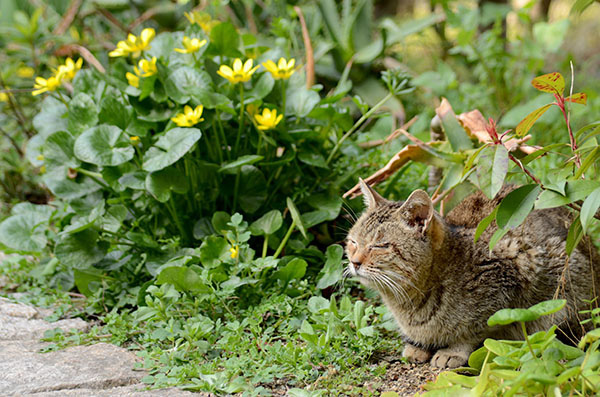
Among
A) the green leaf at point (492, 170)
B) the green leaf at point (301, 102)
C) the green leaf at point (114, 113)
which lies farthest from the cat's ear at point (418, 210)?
the green leaf at point (114, 113)

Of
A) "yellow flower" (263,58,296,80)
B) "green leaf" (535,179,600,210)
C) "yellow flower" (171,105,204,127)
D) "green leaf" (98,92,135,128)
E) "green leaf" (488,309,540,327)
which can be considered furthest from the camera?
"green leaf" (98,92,135,128)

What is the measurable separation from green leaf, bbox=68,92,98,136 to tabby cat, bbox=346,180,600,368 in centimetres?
153

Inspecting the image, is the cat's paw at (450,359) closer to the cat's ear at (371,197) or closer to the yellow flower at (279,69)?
the cat's ear at (371,197)

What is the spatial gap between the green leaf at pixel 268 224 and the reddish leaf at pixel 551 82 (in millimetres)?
1317

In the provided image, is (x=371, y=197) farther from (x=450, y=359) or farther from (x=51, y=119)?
(x=51, y=119)

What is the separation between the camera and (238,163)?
8.96 feet

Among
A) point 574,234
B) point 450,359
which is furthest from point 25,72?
point 574,234

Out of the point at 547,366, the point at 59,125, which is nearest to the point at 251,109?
the point at 59,125

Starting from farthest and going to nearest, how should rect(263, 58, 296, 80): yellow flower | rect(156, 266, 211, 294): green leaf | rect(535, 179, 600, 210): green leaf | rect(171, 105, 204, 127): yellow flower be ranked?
rect(263, 58, 296, 80): yellow flower, rect(171, 105, 204, 127): yellow flower, rect(156, 266, 211, 294): green leaf, rect(535, 179, 600, 210): green leaf

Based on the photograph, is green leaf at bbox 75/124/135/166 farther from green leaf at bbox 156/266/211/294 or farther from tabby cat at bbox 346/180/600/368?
tabby cat at bbox 346/180/600/368

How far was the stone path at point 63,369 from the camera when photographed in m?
2.04

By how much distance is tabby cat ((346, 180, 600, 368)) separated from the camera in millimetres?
2303

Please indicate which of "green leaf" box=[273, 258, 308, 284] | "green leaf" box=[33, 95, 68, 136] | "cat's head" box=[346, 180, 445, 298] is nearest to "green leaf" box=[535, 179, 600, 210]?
"cat's head" box=[346, 180, 445, 298]

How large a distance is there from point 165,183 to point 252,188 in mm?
467
